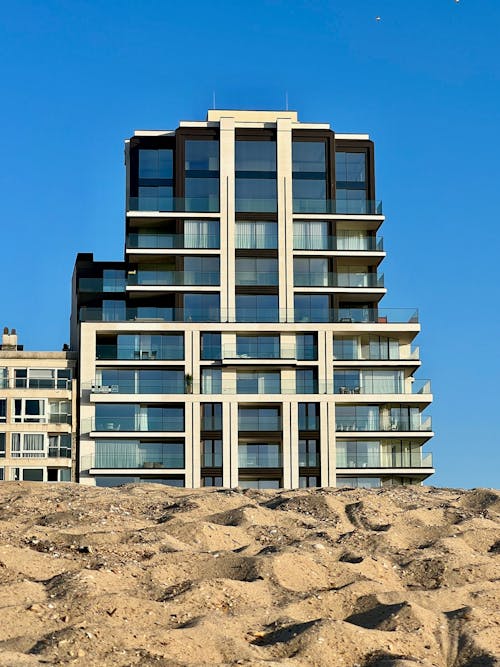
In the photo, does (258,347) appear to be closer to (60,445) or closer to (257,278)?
(257,278)

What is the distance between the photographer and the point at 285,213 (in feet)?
270

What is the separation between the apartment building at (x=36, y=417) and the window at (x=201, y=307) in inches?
365

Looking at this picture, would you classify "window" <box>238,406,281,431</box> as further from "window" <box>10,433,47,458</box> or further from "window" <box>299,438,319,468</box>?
"window" <box>10,433,47,458</box>

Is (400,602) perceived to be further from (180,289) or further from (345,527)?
(180,289)

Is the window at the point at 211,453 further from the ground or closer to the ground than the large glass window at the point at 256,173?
closer to the ground

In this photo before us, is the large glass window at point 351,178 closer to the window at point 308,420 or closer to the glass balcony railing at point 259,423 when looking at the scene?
the window at point 308,420

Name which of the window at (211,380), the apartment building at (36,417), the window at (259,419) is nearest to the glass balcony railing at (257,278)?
the window at (211,380)

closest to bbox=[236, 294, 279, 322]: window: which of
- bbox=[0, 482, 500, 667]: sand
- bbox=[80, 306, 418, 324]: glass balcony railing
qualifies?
bbox=[80, 306, 418, 324]: glass balcony railing

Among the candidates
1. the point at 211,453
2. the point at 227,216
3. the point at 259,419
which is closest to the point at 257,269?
the point at 227,216

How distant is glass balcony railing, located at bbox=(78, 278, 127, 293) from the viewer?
83.1 meters

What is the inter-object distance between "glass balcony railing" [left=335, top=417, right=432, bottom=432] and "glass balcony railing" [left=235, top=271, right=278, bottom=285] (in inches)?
419

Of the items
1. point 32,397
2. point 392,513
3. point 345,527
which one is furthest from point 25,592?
point 32,397

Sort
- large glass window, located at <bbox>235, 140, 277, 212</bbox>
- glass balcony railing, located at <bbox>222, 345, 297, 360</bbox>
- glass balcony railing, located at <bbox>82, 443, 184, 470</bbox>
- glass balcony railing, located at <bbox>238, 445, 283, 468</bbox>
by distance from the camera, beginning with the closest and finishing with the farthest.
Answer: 1. glass balcony railing, located at <bbox>82, 443, 184, 470</bbox>
2. glass balcony railing, located at <bbox>238, 445, 283, 468</bbox>
3. glass balcony railing, located at <bbox>222, 345, 297, 360</bbox>
4. large glass window, located at <bbox>235, 140, 277, 212</bbox>

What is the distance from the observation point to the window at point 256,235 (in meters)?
82.1
